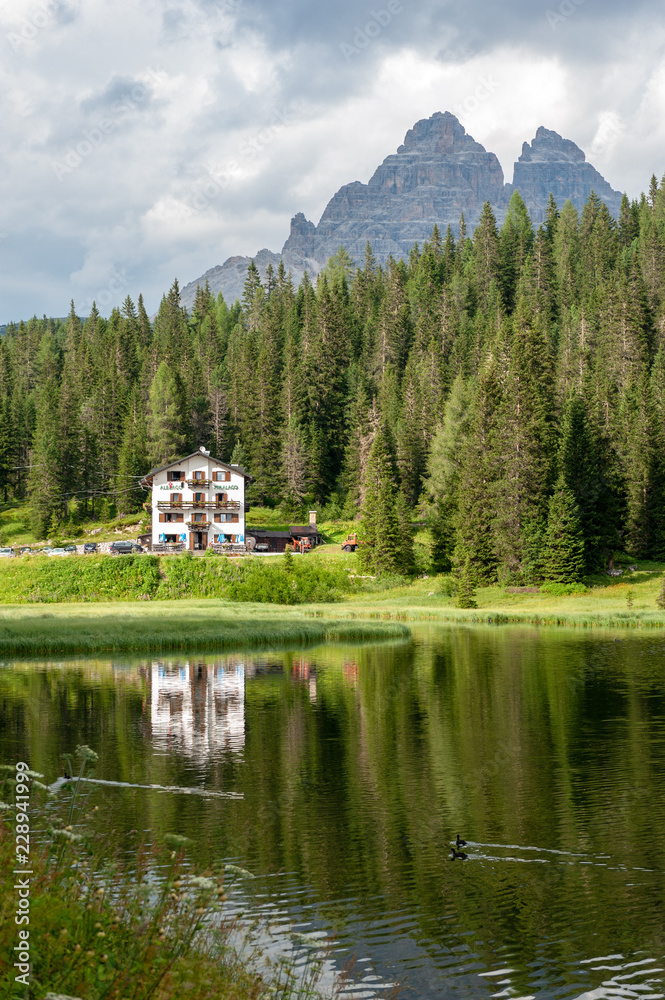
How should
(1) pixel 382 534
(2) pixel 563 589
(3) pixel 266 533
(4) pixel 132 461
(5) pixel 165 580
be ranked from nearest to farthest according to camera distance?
(2) pixel 563 589
(5) pixel 165 580
(1) pixel 382 534
(3) pixel 266 533
(4) pixel 132 461

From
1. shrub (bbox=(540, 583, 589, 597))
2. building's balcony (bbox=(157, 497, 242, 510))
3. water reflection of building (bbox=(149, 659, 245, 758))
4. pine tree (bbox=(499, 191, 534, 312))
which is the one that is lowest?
water reflection of building (bbox=(149, 659, 245, 758))

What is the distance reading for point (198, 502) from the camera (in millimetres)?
104750

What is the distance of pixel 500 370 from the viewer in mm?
105312

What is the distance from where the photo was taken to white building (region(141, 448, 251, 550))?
104 meters

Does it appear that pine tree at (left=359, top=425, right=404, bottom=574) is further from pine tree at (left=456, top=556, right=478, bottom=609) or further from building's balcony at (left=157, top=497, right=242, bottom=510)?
building's balcony at (left=157, top=497, right=242, bottom=510)

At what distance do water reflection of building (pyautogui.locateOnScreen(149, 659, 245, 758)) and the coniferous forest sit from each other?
3981 cm

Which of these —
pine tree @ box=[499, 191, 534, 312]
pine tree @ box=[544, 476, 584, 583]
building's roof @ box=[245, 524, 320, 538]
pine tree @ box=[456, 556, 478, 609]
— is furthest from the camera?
pine tree @ box=[499, 191, 534, 312]

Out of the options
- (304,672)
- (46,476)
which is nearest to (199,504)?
(46,476)

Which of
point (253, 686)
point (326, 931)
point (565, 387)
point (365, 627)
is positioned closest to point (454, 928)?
point (326, 931)

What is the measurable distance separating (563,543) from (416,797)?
2585 inches

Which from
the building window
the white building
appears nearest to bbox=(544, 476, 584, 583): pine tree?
the white building

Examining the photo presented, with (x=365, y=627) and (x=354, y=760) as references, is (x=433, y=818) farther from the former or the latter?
(x=365, y=627)

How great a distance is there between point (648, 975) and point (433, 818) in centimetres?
805

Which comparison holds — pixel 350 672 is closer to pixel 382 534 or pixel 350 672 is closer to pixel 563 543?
pixel 563 543
